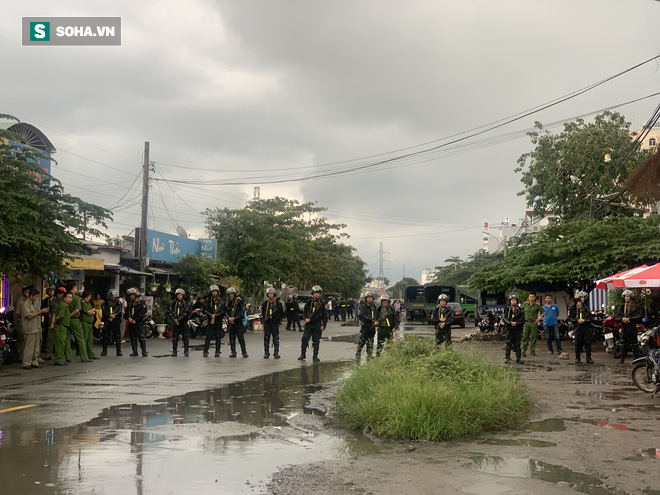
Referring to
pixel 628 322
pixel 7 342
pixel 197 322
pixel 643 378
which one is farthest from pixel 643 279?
pixel 197 322

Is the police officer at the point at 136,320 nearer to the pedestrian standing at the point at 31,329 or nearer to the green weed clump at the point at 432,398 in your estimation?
the pedestrian standing at the point at 31,329

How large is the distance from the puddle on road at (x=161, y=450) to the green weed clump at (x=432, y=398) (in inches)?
19.6

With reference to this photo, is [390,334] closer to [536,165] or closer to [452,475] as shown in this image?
[452,475]

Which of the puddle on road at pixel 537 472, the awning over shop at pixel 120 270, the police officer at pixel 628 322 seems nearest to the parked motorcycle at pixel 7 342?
the awning over shop at pixel 120 270

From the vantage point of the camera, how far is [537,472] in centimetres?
663

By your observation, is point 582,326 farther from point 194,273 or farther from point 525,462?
point 194,273

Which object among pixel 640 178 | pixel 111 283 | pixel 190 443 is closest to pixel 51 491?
pixel 190 443

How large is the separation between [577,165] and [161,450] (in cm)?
3557

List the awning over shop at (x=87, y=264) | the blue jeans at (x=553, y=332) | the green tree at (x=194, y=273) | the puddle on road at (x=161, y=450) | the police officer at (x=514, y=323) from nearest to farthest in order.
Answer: the puddle on road at (x=161, y=450) < the police officer at (x=514, y=323) < the blue jeans at (x=553, y=332) < the awning over shop at (x=87, y=264) < the green tree at (x=194, y=273)

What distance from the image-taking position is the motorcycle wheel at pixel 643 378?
12.1 metres

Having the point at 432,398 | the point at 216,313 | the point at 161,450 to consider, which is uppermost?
the point at 216,313

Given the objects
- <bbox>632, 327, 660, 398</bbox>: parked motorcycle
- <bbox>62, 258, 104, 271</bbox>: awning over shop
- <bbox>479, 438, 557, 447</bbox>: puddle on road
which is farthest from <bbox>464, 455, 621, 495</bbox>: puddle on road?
<bbox>62, 258, 104, 271</bbox>: awning over shop

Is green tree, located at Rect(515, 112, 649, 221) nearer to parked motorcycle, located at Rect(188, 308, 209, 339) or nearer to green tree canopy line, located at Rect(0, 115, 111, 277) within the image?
parked motorcycle, located at Rect(188, 308, 209, 339)

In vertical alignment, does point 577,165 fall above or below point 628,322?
above
